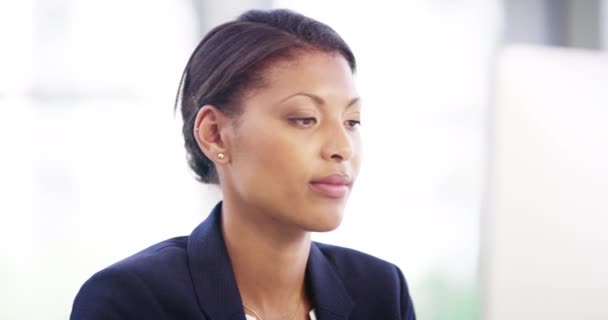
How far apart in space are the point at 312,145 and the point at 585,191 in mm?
386

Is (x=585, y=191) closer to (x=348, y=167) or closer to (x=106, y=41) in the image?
(x=348, y=167)

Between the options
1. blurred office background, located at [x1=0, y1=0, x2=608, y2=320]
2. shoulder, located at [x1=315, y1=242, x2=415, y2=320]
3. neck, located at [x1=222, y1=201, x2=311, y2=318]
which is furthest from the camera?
shoulder, located at [x1=315, y1=242, x2=415, y2=320]

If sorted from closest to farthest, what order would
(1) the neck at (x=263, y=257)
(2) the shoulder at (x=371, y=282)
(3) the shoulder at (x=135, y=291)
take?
1. (3) the shoulder at (x=135, y=291)
2. (1) the neck at (x=263, y=257)
3. (2) the shoulder at (x=371, y=282)

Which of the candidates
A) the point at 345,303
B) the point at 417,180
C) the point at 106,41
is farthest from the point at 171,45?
the point at 345,303

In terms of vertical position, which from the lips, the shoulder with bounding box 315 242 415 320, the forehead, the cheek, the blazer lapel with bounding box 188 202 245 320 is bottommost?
the shoulder with bounding box 315 242 415 320

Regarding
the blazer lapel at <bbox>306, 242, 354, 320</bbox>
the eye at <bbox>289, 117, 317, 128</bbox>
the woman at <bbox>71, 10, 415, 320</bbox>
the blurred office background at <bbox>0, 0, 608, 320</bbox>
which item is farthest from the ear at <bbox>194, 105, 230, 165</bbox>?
the blurred office background at <bbox>0, 0, 608, 320</bbox>

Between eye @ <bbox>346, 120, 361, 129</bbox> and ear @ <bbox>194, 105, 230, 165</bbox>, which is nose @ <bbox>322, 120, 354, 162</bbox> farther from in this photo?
ear @ <bbox>194, 105, 230, 165</bbox>

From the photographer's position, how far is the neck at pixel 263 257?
1.22 m

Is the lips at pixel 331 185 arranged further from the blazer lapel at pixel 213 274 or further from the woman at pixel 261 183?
the blazer lapel at pixel 213 274

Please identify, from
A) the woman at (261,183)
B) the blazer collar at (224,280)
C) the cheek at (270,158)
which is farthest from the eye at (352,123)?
the blazer collar at (224,280)

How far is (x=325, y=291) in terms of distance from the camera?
129 centimetres

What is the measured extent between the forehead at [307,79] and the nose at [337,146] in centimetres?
6

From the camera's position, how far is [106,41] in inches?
79.0

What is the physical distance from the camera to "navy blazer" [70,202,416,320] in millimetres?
1129
